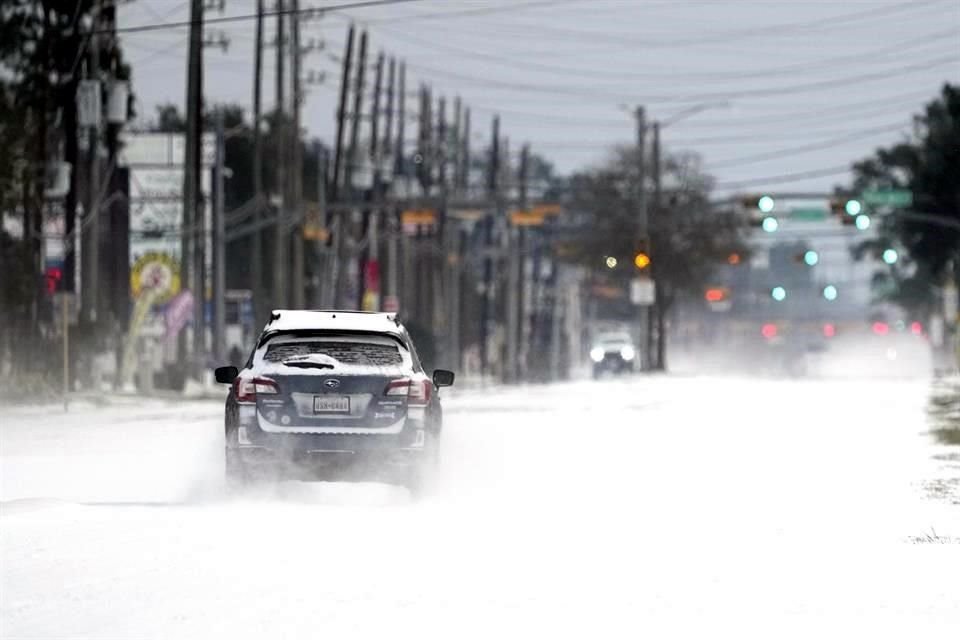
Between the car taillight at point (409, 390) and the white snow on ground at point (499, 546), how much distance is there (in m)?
0.91

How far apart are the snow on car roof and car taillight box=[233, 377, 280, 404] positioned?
590mm

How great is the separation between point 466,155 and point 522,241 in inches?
441

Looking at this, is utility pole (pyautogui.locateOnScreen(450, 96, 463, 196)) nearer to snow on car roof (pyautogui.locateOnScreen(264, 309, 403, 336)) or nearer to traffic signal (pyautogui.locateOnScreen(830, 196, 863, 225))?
traffic signal (pyautogui.locateOnScreen(830, 196, 863, 225))

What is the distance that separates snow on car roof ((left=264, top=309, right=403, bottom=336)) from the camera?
20.2 m

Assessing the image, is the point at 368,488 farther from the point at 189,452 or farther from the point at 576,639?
the point at 576,639

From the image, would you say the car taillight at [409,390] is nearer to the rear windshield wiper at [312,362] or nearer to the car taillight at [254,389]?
the rear windshield wiper at [312,362]

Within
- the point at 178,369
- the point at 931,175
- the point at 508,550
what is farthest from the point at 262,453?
the point at 931,175

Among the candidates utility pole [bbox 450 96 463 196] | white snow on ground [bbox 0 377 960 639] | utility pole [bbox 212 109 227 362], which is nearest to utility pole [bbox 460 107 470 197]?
utility pole [bbox 450 96 463 196]

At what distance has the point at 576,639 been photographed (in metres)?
11.1

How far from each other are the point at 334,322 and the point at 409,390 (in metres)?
0.97

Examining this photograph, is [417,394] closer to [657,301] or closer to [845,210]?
[845,210]

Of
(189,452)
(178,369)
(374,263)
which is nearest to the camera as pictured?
(189,452)

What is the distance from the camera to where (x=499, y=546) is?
15.8 metres

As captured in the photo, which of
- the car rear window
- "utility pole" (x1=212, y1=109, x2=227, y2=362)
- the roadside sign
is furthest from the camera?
the roadside sign
